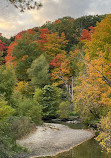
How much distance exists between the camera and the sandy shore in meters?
13.3

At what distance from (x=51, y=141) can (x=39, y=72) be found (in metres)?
20.7

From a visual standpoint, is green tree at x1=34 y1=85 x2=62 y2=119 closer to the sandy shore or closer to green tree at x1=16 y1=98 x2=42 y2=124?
green tree at x1=16 y1=98 x2=42 y2=124

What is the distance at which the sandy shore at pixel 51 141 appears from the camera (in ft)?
43.5

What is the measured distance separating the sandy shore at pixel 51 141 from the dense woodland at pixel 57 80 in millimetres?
1020

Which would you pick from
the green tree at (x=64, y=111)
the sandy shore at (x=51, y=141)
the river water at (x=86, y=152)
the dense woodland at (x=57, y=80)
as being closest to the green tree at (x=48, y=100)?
the dense woodland at (x=57, y=80)

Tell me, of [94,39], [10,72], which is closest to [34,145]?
[10,72]

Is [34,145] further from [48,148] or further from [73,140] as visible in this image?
[73,140]

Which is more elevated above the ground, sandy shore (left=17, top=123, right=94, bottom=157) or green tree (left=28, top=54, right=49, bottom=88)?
green tree (left=28, top=54, right=49, bottom=88)

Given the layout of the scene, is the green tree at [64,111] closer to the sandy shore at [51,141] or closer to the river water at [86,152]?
the sandy shore at [51,141]

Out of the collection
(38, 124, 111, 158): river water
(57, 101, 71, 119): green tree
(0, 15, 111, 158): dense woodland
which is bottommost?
(57, 101, 71, 119): green tree

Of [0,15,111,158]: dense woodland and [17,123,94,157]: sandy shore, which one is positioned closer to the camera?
[17,123,94,157]: sandy shore

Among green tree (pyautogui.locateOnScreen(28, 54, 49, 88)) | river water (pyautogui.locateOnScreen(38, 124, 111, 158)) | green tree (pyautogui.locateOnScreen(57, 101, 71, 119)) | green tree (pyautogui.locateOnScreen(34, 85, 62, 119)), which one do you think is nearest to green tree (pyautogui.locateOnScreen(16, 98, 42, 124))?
green tree (pyautogui.locateOnScreen(34, 85, 62, 119))

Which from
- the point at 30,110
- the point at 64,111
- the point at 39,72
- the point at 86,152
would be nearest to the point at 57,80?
the point at 39,72

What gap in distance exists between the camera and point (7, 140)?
11.0 meters
